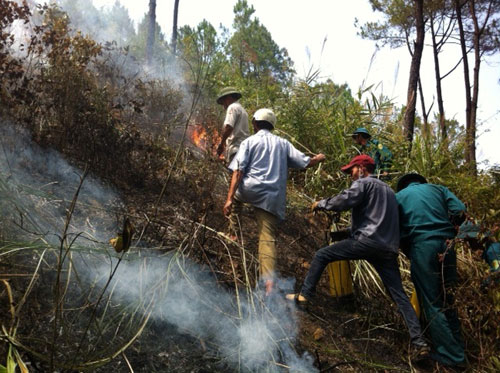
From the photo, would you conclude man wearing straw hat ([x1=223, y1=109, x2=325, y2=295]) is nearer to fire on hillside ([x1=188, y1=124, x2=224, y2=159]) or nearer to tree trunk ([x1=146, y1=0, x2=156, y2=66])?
fire on hillside ([x1=188, y1=124, x2=224, y2=159])

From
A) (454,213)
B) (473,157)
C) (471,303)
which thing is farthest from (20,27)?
(473,157)

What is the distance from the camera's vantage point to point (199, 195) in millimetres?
4895

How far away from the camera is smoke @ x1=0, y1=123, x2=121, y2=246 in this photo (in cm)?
345

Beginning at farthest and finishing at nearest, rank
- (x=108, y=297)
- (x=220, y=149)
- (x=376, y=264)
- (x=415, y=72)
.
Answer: (x=415, y=72) → (x=220, y=149) → (x=376, y=264) → (x=108, y=297)

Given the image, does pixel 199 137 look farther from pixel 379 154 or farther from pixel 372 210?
pixel 372 210

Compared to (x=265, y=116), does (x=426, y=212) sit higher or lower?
lower

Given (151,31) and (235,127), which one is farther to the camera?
(151,31)

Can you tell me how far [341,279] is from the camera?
4.37 m

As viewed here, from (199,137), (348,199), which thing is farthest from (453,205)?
(199,137)

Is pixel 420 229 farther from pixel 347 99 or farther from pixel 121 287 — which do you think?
pixel 347 99

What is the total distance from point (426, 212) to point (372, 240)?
2.03 ft

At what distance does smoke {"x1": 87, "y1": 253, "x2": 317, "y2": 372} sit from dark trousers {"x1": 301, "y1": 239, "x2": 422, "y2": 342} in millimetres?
509

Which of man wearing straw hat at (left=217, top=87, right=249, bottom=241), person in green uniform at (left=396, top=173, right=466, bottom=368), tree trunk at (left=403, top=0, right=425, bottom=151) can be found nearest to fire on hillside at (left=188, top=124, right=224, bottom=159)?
man wearing straw hat at (left=217, top=87, right=249, bottom=241)

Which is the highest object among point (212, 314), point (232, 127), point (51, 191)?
point (232, 127)
